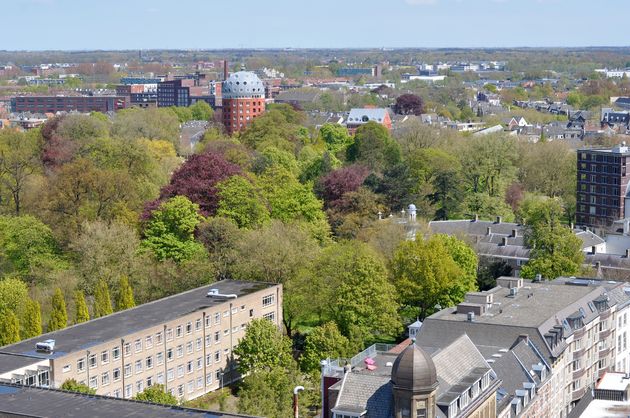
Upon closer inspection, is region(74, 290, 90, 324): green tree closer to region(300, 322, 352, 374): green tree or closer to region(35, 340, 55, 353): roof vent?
region(35, 340, 55, 353): roof vent

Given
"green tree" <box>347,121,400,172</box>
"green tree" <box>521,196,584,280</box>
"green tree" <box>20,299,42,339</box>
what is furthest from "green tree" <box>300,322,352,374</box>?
"green tree" <box>347,121,400,172</box>

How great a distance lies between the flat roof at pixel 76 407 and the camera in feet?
128

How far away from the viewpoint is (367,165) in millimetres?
104688

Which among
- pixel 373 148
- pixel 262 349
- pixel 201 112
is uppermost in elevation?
pixel 201 112

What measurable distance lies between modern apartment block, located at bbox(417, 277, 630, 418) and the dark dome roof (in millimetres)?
8126

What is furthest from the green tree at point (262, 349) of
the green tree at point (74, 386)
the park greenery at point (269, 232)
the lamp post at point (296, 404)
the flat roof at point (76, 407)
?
the flat roof at point (76, 407)

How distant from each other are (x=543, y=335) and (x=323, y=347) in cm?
1106

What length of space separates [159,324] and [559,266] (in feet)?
84.4

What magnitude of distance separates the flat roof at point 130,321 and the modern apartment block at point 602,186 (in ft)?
130

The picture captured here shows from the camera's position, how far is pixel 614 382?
4916 centimetres

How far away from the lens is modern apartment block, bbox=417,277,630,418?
160 feet

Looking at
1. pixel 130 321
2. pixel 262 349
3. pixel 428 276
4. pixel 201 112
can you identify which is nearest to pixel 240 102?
pixel 201 112

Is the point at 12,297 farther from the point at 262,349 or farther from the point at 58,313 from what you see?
the point at 262,349

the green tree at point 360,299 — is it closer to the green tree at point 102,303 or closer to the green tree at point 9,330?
the green tree at point 102,303
